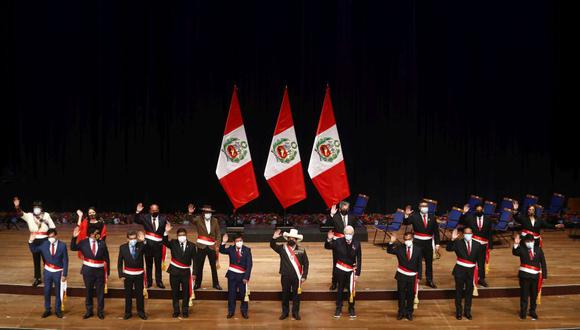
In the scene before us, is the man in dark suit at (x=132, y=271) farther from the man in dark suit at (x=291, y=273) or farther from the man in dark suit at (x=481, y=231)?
the man in dark suit at (x=481, y=231)

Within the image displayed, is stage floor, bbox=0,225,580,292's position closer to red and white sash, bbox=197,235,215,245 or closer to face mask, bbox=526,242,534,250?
red and white sash, bbox=197,235,215,245

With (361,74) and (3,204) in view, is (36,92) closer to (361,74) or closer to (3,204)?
(3,204)

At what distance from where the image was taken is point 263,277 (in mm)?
12781

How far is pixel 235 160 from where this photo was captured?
15.6 meters

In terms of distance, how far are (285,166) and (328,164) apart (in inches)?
34.0

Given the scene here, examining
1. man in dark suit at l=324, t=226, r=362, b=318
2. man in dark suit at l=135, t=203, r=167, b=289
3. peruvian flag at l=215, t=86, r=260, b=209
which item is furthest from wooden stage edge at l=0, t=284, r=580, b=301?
peruvian flag at l=215, t=86, r=260, b=209

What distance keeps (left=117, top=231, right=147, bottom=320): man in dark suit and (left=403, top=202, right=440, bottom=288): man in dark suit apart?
422 cm

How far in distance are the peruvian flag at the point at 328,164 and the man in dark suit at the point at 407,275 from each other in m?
4.68

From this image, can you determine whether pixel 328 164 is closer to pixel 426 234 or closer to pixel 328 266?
pixel 328 266

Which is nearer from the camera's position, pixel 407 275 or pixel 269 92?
pixel 407 275

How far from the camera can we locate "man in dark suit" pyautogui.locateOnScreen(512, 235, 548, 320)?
1099 cm

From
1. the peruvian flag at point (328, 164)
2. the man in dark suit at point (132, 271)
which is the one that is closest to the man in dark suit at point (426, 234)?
the peruvian flag at point (328, 164)

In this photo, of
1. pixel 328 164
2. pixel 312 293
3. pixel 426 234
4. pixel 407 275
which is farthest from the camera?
pixel 328 164

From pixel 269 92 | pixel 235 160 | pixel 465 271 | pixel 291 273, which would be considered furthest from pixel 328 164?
pixel 465 271
